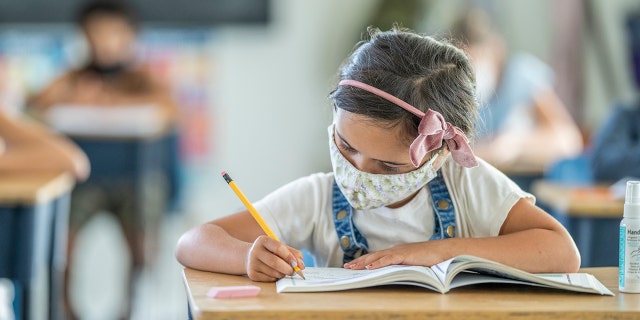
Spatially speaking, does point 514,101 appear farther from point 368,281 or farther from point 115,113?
point 368,281

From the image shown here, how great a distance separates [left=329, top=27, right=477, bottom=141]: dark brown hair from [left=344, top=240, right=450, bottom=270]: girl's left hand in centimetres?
16

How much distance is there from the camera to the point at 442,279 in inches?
59.1

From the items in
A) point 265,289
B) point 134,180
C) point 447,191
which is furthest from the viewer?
point 134,180

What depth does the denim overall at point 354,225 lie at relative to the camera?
181cm

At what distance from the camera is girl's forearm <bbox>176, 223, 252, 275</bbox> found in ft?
5.33

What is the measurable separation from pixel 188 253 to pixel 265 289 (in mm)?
235

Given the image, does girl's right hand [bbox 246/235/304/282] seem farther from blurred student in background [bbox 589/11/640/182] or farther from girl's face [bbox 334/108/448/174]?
blurred student in background [bbox 589/11/640/182]

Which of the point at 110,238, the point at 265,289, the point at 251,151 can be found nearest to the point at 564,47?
the point at 251,151

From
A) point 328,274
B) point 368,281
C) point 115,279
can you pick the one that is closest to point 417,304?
point 368,281

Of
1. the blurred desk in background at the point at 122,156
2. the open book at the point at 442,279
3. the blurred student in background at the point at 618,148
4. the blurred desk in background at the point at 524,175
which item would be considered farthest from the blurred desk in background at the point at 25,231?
the blurred desk in background at the point at 524,175

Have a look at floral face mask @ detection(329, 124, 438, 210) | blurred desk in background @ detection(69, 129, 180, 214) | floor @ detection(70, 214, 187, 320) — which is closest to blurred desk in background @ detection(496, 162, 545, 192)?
blurred desk in background @ detection(69, 129, 180, 214)

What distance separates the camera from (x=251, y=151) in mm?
6688

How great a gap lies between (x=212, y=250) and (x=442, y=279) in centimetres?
36

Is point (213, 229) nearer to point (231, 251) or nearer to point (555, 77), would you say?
point (231, 251)
